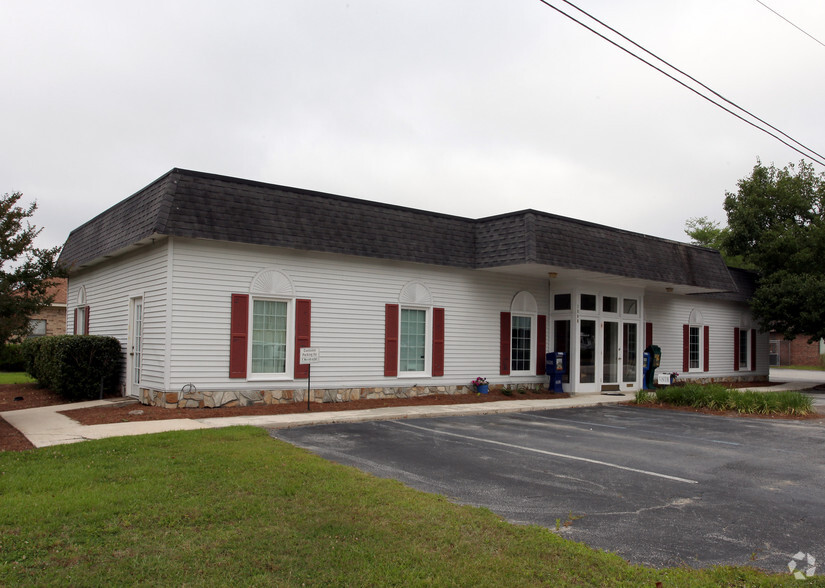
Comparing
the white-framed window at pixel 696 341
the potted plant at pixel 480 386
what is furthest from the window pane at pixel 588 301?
the white-framed window at pixel 696 341

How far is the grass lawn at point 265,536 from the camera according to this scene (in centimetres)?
424

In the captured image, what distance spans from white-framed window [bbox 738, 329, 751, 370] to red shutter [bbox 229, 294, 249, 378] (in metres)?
20.9

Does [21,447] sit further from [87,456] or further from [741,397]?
[741,397]

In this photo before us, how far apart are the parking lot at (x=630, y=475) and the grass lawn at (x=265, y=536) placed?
0.57 meters

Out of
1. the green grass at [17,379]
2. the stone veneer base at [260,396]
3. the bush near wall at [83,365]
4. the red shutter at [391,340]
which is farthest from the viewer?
the green grass at [17,379]

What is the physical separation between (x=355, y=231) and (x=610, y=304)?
891 centimetres

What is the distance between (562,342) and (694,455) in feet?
29.7

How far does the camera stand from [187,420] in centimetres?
1084

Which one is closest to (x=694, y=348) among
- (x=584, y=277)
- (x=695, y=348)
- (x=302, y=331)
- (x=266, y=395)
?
(x=695, y=348)

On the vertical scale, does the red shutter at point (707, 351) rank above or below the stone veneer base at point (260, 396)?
above

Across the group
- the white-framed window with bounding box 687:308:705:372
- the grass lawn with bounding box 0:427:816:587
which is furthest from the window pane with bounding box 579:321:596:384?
the grass lawn with bounding box 0:427:816:587

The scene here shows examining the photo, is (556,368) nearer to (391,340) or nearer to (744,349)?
(391,340)

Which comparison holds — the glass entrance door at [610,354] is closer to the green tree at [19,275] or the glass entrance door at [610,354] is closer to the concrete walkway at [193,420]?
the concrete walkway at [193,420]

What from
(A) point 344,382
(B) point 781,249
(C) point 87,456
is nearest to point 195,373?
(A) point 344,382
